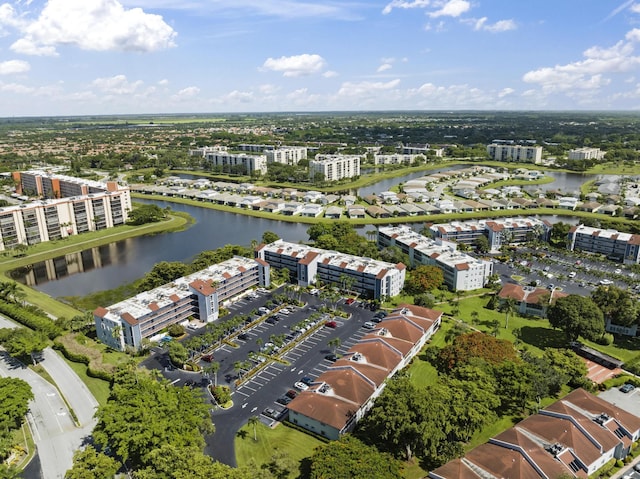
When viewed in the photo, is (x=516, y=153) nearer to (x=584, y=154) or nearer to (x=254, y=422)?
(x=584, y=154)

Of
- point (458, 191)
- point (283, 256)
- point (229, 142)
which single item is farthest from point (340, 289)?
point (229, 142)

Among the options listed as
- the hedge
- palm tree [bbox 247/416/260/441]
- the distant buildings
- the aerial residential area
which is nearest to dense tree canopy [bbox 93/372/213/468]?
the aerial residential area

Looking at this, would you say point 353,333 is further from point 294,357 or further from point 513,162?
point 513,162

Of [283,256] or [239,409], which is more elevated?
[283,256]

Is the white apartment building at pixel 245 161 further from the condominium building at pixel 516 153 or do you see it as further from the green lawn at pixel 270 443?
the green lawn at pixel 270 443

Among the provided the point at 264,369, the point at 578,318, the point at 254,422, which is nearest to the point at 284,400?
the point at 254,422
